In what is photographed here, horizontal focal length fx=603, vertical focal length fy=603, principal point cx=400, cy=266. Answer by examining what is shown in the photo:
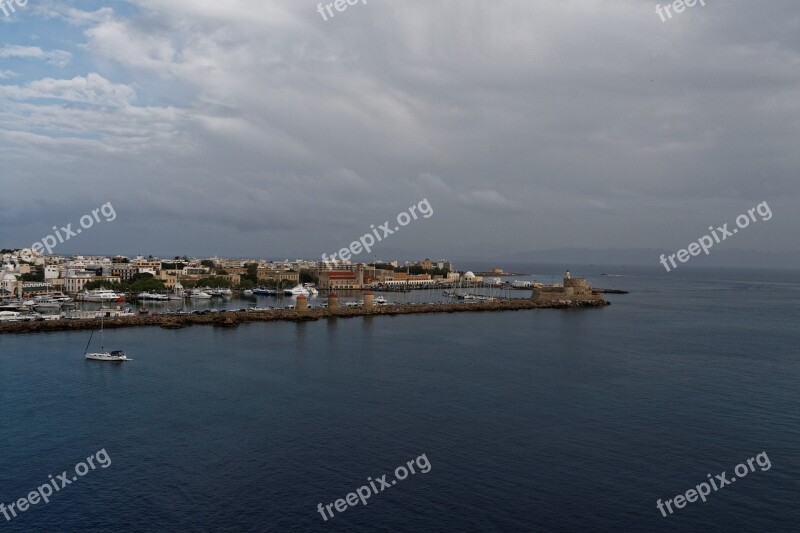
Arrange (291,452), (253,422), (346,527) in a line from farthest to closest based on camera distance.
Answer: (253,422)
(291,452)
(346,527)

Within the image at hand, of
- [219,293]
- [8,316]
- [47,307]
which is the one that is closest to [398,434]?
[8,316]

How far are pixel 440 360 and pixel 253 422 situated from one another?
6.00 meters

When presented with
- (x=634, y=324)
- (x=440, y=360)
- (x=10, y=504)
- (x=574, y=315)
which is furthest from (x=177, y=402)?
(x=574, y=315)

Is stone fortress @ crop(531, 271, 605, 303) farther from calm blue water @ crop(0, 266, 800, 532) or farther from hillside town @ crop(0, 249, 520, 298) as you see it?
calm blue water @ crop(0, 266, 800, 532)

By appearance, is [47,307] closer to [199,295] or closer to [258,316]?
[199,295]

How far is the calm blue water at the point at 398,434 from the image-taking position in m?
6.05

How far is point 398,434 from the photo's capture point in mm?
8234

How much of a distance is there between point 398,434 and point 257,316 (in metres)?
14.0

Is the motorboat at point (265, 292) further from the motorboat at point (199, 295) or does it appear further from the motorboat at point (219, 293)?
the motorboat at point (199, 295)

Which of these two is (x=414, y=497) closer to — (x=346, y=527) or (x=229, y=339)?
(x=346, y=527)

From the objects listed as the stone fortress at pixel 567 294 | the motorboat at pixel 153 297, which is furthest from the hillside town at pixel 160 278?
the stone fortress at pixel 567 294

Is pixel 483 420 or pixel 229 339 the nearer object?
pixel 483 420

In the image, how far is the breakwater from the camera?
1775cm

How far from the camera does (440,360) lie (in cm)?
1384
